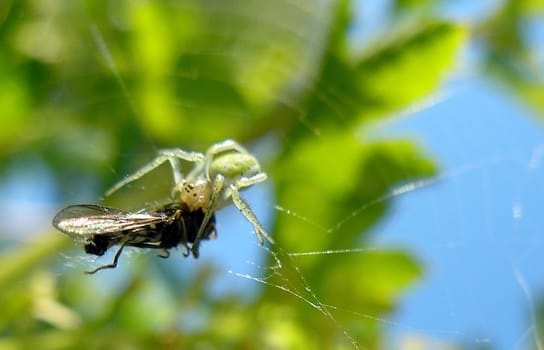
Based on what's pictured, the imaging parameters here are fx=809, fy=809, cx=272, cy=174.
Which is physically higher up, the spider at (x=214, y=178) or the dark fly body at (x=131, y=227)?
the spider at (x=214, y=178)

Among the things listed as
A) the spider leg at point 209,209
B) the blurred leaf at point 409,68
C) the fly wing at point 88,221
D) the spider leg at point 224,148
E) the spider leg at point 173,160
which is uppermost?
the blurred leaf at point 409,68

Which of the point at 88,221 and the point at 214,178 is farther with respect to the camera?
the point at 214,178

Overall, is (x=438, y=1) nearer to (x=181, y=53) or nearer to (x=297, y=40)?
(x=297, y=40)

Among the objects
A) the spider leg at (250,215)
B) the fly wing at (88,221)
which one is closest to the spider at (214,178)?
the spider leg at (250,215)

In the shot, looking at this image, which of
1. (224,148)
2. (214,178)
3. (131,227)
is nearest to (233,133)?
(224,148)

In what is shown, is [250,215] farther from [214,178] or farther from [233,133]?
[233,133]

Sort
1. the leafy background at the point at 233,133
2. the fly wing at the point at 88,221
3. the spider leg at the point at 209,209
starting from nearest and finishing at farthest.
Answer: the fly wing at the point at 88,221, the spider leg at the point at 209,209, the leafy background at the point at 233,133

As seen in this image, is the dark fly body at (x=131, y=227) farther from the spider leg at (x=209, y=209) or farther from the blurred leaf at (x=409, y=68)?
the blurred leaf at (x=409, y=68)
